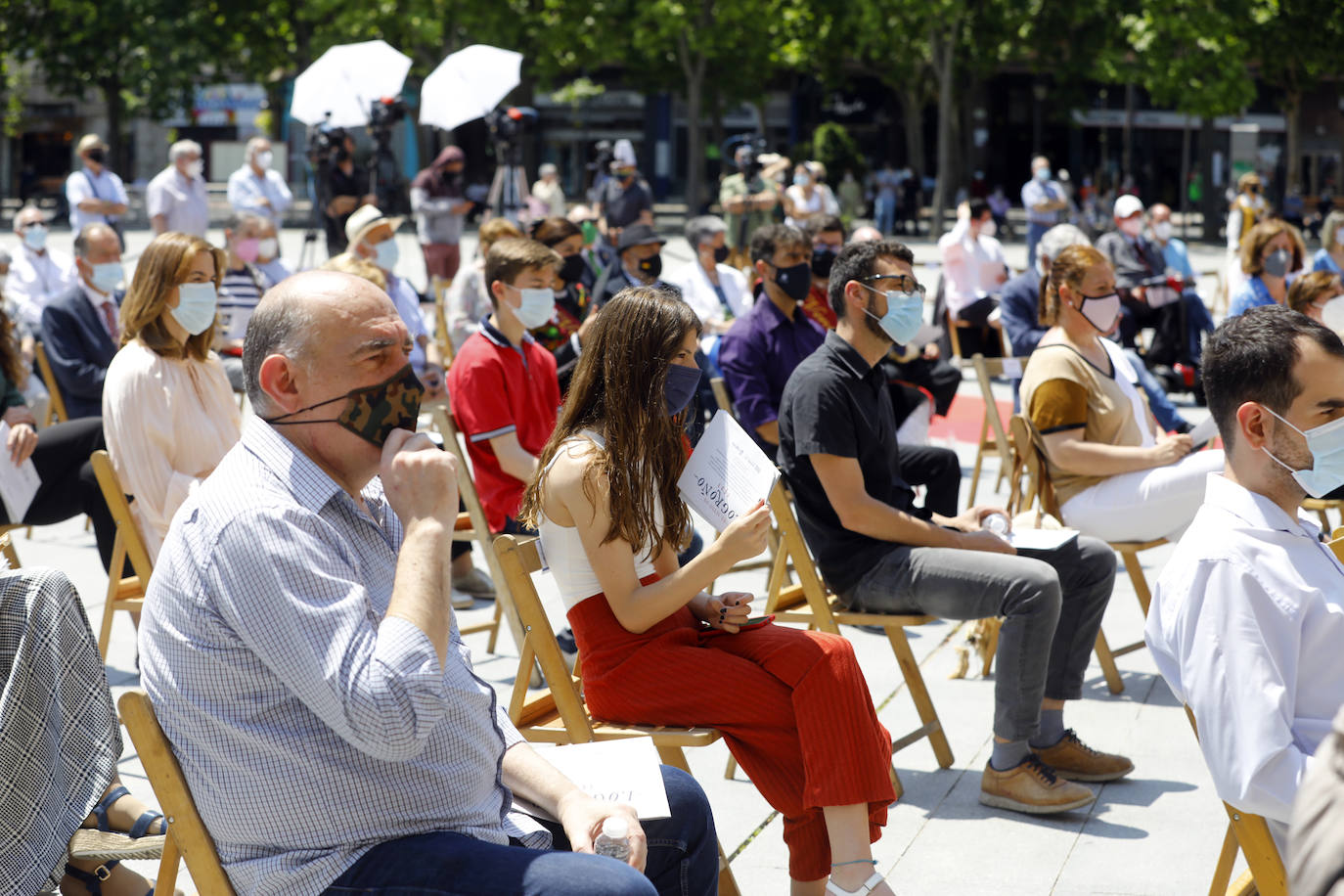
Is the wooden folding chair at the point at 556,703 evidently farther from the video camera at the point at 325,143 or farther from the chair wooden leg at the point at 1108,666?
the video camera at the point at 325,143

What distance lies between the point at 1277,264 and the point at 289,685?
9038 mm

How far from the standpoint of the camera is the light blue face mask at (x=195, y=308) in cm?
501

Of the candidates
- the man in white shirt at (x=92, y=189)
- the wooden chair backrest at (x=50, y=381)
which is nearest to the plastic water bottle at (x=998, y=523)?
the wooden chair backrest at (x=50, y=381)

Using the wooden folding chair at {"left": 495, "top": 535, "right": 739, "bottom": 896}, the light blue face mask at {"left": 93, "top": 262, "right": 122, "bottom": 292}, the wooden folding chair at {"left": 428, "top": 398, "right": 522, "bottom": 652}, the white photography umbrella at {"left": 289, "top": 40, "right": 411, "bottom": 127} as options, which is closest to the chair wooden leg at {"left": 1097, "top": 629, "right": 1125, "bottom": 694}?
the wooden folding chair at {"left": 428, "top": 398, "right": 522, "bottom": 652}

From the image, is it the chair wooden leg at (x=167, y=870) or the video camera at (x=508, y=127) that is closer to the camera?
the chair wooden leg at (x=167, y=870)

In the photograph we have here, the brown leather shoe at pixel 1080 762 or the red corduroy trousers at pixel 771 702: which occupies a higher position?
the red corduroy trousers at pixel 771 702

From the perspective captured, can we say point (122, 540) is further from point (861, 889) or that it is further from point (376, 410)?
point (861, 889)

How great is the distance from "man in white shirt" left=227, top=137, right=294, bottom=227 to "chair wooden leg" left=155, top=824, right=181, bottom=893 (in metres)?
13.5

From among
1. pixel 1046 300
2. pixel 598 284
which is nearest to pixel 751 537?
pixel 1046 300

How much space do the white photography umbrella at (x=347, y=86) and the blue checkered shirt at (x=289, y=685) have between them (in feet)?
42.2

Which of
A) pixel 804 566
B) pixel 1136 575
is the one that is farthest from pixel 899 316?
pixel 1136 575

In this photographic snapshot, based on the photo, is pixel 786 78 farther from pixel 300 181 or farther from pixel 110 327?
pixel 110 327

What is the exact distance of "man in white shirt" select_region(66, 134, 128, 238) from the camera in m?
15.5

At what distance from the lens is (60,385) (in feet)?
22.9
